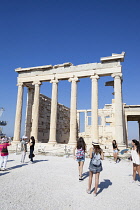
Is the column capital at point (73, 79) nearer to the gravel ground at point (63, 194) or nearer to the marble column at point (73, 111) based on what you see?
the marble column at point (73, 111)

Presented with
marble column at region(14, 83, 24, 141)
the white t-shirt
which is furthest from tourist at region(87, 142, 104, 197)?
marble column at region(14, 83, 24, 141)

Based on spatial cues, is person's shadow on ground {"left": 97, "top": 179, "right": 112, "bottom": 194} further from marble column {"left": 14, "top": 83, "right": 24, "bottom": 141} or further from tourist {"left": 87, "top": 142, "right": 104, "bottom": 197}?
marble column {"left": 14, "top": 83, "right": 24, "bottom": 141}

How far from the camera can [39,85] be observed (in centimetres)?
2436

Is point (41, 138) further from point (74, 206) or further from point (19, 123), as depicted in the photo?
point (74, 206)

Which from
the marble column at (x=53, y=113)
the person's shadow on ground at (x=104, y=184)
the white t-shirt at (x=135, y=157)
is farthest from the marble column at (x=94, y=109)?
the white t-shirt at (x=135, y=157)

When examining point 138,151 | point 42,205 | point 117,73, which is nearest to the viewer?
point 42,205

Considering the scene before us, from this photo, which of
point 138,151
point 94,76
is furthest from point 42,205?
point 94,76

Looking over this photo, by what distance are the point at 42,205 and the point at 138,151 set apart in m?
4.27

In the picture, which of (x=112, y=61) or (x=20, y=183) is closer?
(x=20, y=183)

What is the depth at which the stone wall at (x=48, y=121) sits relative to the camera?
93.3 ft

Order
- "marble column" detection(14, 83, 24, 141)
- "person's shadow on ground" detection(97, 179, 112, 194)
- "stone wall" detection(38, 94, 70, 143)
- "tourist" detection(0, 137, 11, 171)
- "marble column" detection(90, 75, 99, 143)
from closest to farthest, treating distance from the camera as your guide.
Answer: "person's shadow on ground" detection(97, 179, 112, 194) → "tourist" detection(0, 137, 11, 171) → "marble column" detection(90, 75, 99, 143) → "marble column" detection(14, 83, 24, 141) → "stone wall" detection(38, 94, 70, 143)

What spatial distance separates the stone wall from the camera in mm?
28438

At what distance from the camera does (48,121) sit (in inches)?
1206

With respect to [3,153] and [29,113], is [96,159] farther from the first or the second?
[29,113]
